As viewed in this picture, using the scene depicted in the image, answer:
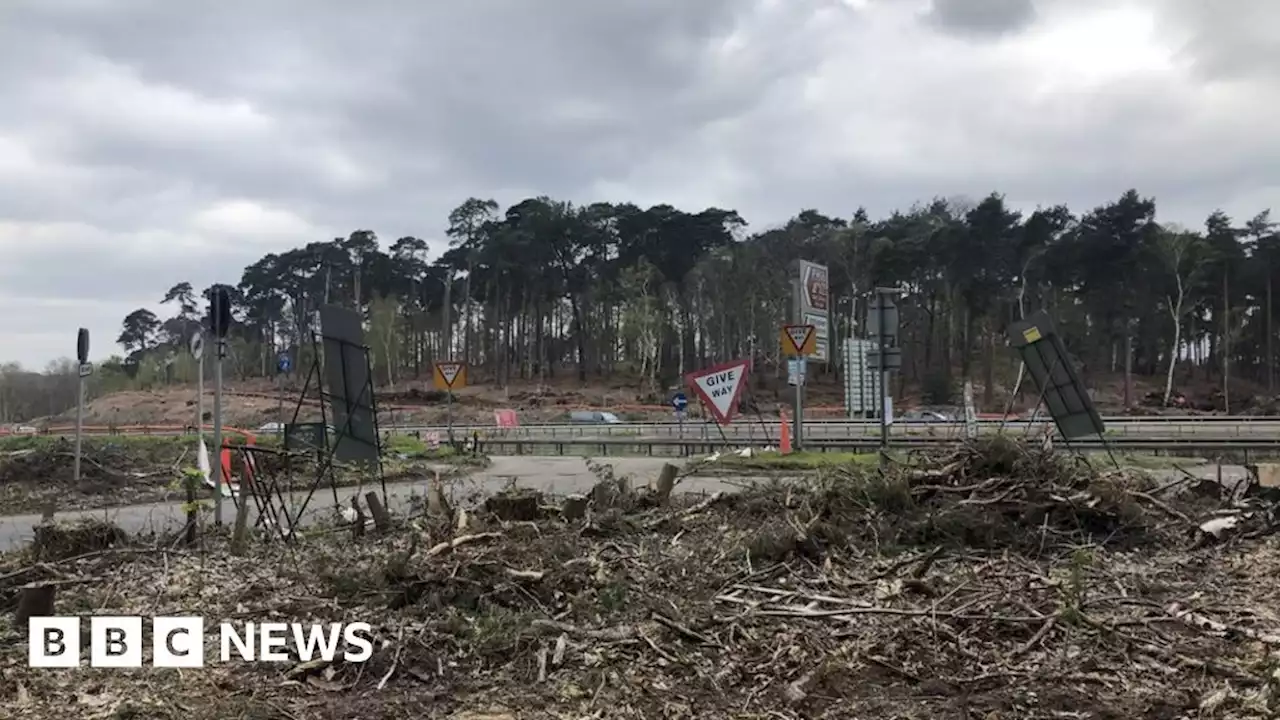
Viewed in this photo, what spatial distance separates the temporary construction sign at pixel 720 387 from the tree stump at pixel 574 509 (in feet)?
29.7

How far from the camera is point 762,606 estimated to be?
6.13m

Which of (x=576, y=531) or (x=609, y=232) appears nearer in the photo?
(x=576, y=531)

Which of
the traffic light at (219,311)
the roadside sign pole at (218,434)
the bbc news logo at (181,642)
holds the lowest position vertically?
the bbc news logo at (181,642)

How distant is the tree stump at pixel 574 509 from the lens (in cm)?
884

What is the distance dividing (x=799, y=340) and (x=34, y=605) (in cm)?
1628

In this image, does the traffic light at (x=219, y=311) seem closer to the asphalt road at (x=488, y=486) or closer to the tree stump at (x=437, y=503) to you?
the asphalt road at (x=488, y=486)

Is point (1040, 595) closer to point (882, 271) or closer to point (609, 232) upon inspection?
point (882, 271)

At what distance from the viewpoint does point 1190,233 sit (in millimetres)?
64438

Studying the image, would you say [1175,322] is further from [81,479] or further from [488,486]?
[81,479]

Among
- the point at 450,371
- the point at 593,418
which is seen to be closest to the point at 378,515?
the point at 450,371

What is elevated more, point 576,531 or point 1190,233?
point 1190,233

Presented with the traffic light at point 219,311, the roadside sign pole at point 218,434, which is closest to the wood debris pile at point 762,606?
the roadside sign pole at point 218,434

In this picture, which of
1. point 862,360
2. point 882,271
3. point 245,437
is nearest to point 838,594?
point 245,437

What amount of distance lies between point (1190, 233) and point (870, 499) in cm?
6707
